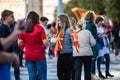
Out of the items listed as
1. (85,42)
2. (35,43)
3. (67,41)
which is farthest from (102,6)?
(35,43)

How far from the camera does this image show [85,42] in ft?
41.2

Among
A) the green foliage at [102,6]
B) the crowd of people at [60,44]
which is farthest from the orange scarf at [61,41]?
the green foliage at [102,6]

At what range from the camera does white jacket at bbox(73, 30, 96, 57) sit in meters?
12.5

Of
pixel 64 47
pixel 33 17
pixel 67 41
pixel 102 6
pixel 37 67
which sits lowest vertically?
pixel 37 67

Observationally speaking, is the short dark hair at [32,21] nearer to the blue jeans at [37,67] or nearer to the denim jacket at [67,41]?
the blue jeans at [37,67]

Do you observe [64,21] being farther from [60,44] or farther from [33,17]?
[33,17]

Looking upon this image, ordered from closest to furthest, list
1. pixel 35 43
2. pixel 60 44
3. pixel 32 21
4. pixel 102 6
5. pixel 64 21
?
1. pixel 32 21
2. pixel 35 43
3. pixel 64 21
4. pixel 60 44
5. pixel 102 6

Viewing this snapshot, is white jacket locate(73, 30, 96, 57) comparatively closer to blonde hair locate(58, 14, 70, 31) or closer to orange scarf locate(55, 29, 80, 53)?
orange scarf locate(55, 29, 80, 53)

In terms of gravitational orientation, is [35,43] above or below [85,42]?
above

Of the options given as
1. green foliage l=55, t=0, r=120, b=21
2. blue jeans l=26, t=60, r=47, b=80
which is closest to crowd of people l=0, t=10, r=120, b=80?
blue jeans l=26, t=60, r=47, b=80

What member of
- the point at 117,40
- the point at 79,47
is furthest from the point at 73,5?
the point at 79,47

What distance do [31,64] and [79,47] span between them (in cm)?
187

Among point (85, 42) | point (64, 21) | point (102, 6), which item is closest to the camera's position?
point (64, 21)

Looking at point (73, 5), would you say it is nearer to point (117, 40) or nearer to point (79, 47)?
point (117, 40)
